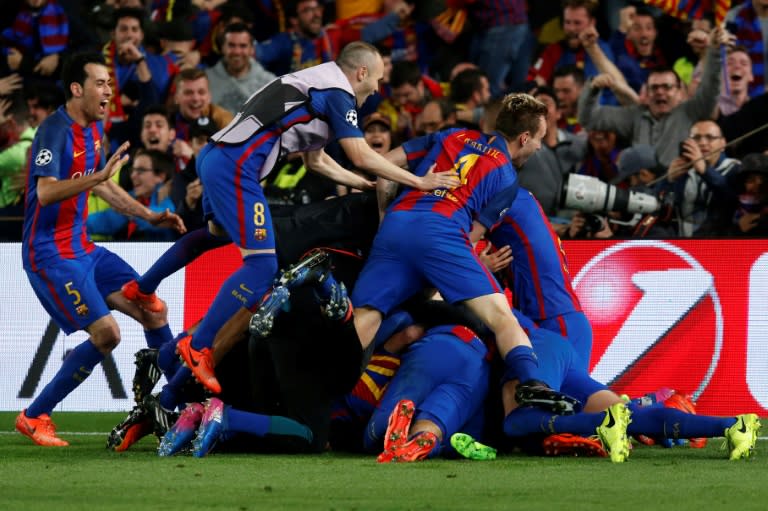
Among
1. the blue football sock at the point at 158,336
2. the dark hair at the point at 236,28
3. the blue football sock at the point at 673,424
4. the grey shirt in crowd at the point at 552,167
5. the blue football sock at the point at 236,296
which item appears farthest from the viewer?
the dark hair at the point at 236,28

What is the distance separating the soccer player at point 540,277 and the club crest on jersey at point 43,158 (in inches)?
109

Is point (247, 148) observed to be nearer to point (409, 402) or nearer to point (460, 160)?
point (460, 160)

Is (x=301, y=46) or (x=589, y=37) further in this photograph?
(x=301, y=46)

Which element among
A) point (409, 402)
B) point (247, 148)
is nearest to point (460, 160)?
point (247, 148)

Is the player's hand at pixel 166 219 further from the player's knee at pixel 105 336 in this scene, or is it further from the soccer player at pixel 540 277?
the soccer player at pixel 540 277

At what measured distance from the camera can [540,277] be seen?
8297 millimetres

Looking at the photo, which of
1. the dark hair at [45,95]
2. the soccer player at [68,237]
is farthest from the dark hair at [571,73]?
the soccer player at [68,237]

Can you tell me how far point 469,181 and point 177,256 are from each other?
2016 mm

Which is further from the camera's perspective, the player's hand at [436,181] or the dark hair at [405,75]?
the dark hair at [405,75]

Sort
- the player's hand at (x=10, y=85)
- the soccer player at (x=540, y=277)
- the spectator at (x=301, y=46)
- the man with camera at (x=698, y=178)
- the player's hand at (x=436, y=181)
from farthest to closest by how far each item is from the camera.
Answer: the player's hand at (x=10, y=85)
the spectator at (x=301, y=46)
the man with camera at (x=698, y=178)
the soccer player at (x=540, y=277)
the player's hand at (x=436, y=181)

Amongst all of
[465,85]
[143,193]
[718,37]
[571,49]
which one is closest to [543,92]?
[465,85]

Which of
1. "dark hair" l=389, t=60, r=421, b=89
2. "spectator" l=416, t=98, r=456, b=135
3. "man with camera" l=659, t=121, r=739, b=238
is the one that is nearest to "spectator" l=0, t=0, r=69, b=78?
"dark hair" l=389, t=60, r=421, b=89

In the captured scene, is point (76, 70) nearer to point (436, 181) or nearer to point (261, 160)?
point (261, 160)

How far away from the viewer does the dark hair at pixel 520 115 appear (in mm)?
8445
